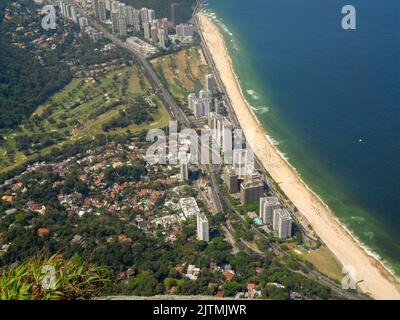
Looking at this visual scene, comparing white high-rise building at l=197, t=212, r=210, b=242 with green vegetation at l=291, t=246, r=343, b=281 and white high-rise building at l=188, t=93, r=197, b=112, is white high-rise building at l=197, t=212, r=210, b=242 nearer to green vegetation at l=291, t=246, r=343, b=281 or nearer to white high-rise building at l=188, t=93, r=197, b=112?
green vegetation at l=291, t=246, r=343, b=281

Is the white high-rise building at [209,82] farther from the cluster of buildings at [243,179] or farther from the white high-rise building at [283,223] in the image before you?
the white high-rise building at [283,223]

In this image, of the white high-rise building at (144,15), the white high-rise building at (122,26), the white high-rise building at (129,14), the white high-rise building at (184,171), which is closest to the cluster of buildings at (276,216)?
the white high-rise building at (184,171)

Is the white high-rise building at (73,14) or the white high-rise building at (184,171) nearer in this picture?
the white high-rise building at (184,171)

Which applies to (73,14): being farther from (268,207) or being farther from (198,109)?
(268,207)
